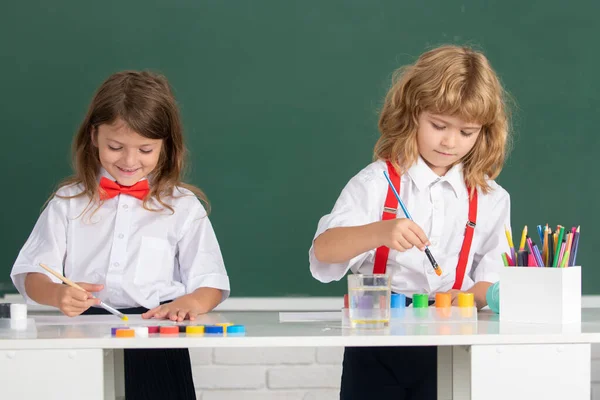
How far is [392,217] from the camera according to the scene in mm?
1995

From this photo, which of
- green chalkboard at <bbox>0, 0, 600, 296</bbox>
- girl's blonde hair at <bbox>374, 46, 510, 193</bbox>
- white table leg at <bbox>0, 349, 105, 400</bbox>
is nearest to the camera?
white table leg at <bbox>0, 349, 105, 400</bbox>

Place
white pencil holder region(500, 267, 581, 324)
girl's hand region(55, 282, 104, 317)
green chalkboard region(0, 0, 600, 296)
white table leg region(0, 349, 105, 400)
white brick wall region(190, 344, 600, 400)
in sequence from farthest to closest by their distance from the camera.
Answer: white brick wall region(190, 344, 600, 400) < green chalkboard region(0, 0, 600, 296) < girl's hand region(55, 282, 104, 317) < white pencil holder region(500, 267, 581, 324) < white table leg region(0, 349, 105, 400)

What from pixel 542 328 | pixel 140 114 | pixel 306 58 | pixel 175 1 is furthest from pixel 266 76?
pixel 542 328

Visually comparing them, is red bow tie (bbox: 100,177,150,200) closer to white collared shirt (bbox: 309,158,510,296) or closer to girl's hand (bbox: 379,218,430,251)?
white collared shirt (bbox: 309,158,510,296)

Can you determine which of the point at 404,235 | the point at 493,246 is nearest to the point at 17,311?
the point at 404,235

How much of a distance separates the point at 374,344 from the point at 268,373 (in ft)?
4.62

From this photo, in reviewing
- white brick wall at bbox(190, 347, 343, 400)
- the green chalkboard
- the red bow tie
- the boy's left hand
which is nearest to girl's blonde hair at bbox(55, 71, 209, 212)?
the red bow tie

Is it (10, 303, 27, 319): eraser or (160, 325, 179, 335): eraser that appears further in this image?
(10, 303, 27, 319): eraser

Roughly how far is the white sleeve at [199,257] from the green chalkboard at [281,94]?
519 mm

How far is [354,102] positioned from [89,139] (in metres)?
0.87

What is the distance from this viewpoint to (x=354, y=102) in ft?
8.66

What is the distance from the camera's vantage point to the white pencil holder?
5.24 feet

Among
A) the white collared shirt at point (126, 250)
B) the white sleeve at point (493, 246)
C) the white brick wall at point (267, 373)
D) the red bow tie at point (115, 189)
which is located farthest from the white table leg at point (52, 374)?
the white brick wall at point (267, 373)

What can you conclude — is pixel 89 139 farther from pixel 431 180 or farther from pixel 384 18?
pixel 384 18
